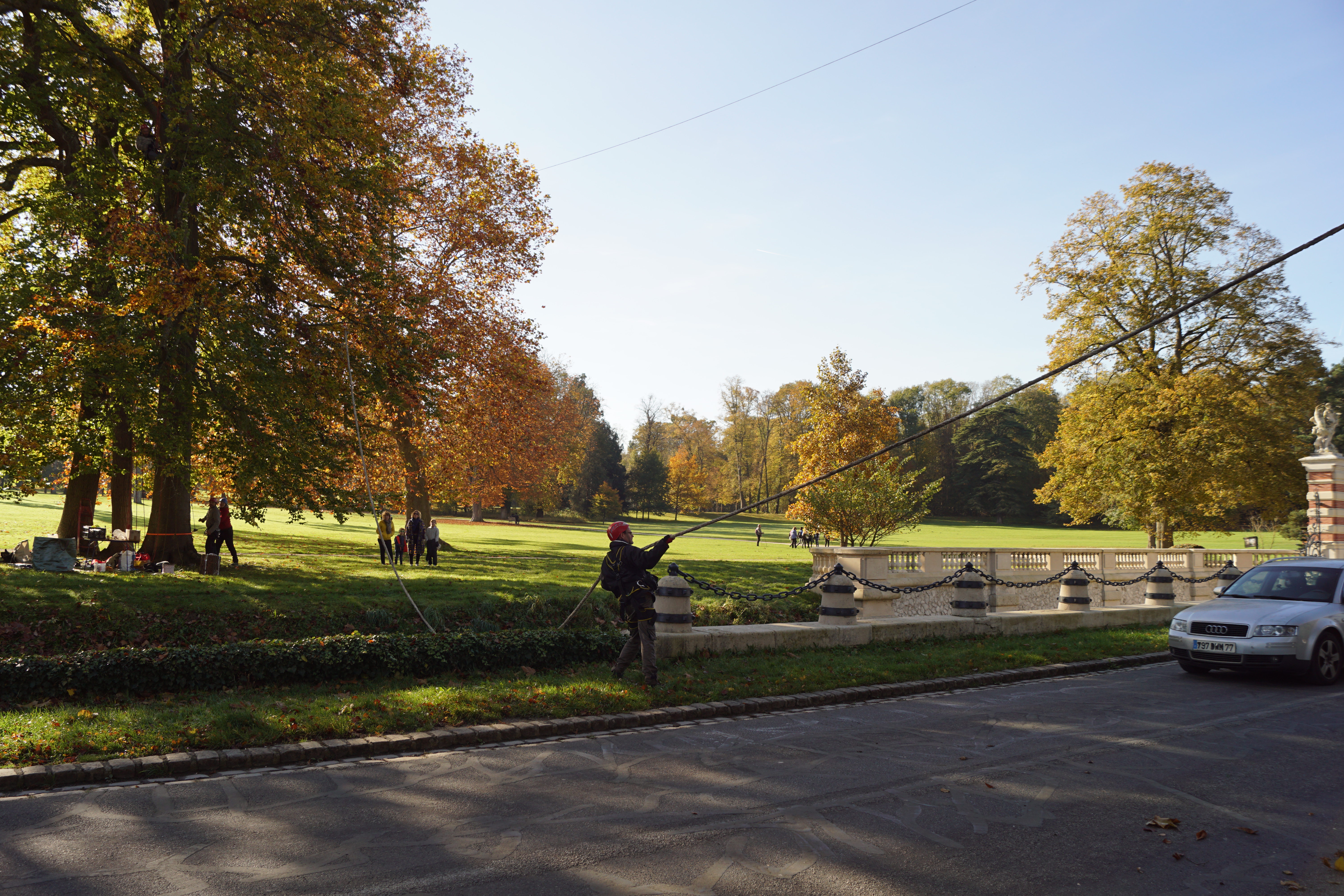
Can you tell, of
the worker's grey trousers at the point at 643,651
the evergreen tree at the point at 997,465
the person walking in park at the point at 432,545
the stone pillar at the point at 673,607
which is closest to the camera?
the worker's grey trousers at the point at 643,651

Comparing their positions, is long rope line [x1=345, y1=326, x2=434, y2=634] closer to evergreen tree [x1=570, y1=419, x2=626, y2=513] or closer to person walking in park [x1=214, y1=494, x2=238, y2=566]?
person walking in park [x1=214, y1=494, x2=238, y2=566]

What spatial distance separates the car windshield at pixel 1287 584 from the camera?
12297mm

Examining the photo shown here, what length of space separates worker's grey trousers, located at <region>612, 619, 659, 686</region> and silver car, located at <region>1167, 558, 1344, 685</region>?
7.58 meters

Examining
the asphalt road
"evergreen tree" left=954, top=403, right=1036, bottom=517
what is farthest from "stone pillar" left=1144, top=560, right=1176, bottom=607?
"evergreen tree" left=954, top=403, right=1036, bottom=517

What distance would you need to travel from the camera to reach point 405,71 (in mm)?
19188

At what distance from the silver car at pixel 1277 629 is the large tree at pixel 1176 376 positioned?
19819 millimetres

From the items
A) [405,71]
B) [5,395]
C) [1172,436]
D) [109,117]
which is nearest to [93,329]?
[5,395]

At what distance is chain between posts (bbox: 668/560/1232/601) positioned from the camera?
13617mm

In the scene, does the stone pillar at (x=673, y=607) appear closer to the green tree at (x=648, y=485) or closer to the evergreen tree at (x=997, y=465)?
the green tree at (x=648, y=485)

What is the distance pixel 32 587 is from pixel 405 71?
12835mm

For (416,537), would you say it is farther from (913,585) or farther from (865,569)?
(913,585)

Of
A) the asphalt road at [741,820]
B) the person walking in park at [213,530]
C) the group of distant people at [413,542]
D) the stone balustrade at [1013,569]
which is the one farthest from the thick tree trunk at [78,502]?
the stone balustrade at [1013,569]

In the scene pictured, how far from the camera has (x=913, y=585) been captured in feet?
64.0

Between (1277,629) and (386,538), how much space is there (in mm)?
20691
